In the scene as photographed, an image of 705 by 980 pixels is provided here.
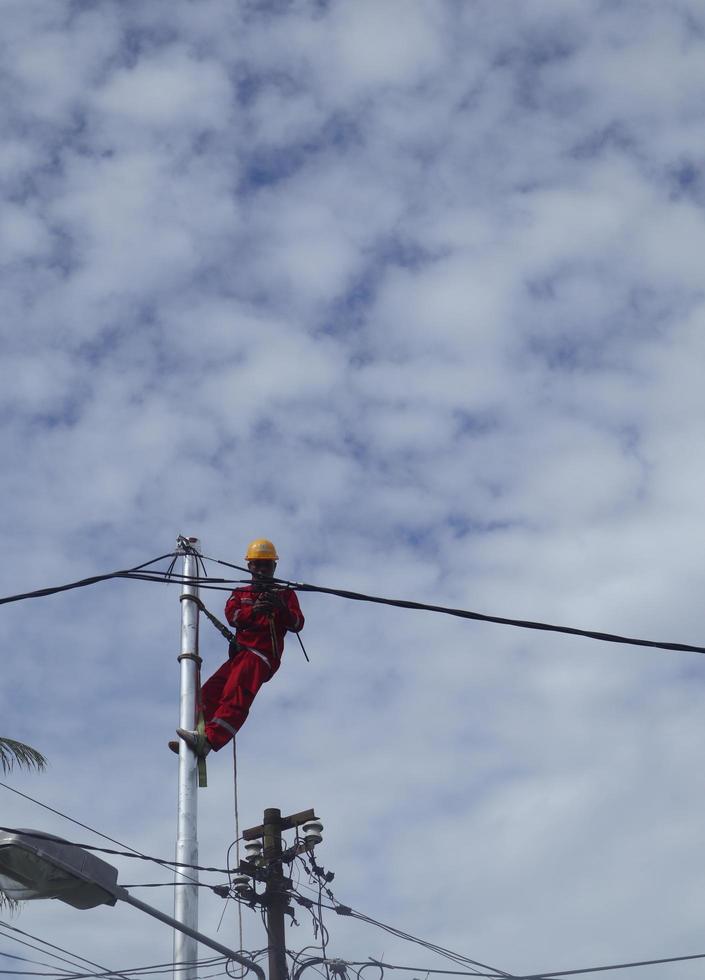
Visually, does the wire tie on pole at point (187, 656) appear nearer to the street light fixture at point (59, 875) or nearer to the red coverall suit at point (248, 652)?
the red coverall suit at point (248, 652)

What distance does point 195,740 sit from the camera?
9.59m

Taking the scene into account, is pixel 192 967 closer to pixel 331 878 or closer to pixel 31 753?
pixel 331 878

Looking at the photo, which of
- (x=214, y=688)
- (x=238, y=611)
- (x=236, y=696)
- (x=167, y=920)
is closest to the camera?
(x=167, y=920)

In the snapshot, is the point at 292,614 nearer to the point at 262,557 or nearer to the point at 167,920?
the point at 262,557

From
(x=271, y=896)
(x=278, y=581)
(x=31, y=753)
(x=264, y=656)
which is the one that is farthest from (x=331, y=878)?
(x=31, y=753)

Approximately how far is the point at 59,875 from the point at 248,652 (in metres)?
2.82

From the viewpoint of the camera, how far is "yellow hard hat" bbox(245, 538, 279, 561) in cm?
1125

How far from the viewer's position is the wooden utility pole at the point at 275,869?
10.8m

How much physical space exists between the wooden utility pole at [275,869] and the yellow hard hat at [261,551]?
2.44m

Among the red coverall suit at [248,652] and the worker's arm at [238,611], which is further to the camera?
the worker's arm at [238,611]

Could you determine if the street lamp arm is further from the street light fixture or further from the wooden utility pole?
the wooden utility pole

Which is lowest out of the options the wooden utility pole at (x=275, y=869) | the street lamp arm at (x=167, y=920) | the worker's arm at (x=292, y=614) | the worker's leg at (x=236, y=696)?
the street lamp arm at (x=167, y=920)

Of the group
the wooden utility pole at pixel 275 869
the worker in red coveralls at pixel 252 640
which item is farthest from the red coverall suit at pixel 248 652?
the wooden utility pole at pixel 275 869

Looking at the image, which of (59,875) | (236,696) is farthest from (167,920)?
(236,696)
